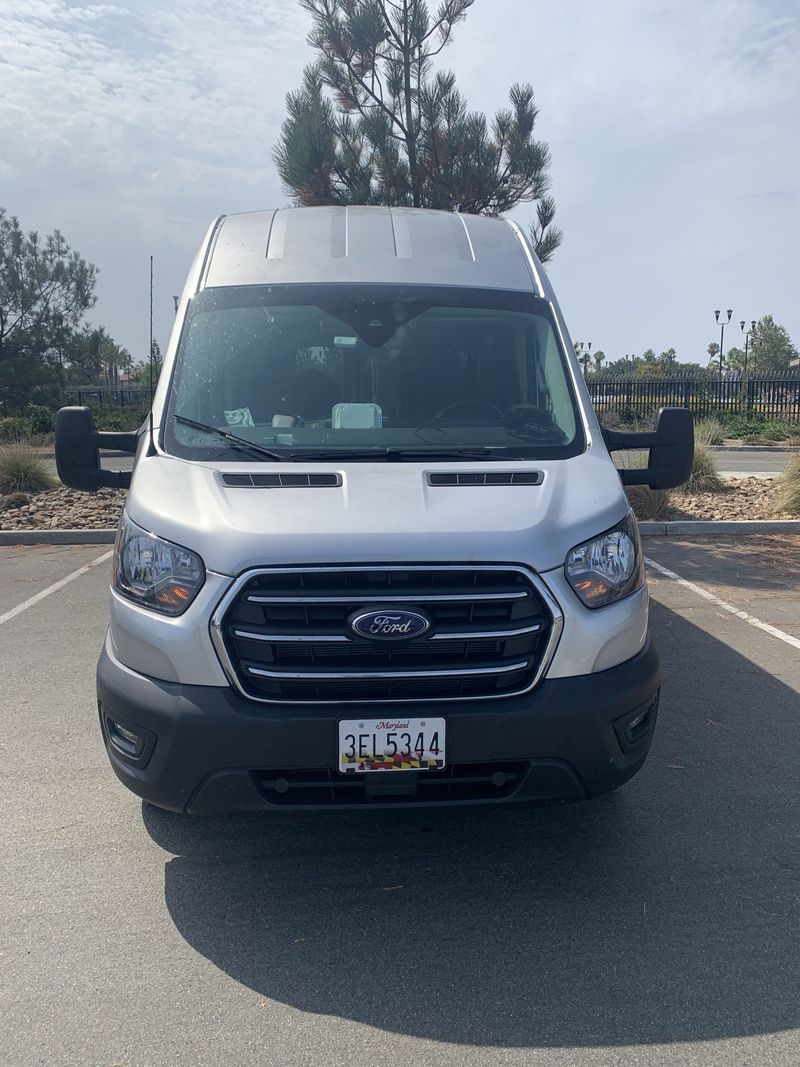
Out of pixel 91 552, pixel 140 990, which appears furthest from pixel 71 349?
pixel 140 990

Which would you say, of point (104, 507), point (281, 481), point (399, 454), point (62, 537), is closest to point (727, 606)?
point (399, 454)

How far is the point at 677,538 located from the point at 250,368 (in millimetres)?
7476

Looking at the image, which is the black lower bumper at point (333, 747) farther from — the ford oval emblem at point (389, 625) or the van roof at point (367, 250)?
the van roof at point (367, 250)

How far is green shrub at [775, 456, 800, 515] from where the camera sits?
456 inches

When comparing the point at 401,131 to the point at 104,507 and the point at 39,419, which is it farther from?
the point at 39,419

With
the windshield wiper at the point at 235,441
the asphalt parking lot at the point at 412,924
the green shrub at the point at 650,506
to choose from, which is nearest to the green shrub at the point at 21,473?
the green shrub at the point at 650,506

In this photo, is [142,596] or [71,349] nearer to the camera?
[142,596]

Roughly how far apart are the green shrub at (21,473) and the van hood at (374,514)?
10312mm

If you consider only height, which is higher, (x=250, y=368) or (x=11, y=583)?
(x=250, y=368)

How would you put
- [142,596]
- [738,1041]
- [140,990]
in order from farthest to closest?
[142,596] → [140,990] → [738,1041]

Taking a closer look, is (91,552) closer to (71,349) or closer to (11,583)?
(11,583)

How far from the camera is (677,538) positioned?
10.8 metres

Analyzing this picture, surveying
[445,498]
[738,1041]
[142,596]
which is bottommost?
[738,1041]

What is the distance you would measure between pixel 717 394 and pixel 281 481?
101 ft
